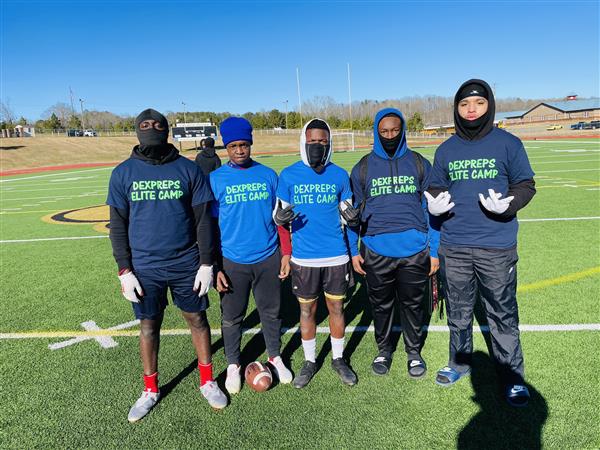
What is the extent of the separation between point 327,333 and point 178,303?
1.67 m

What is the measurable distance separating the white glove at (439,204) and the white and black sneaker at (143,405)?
245cm

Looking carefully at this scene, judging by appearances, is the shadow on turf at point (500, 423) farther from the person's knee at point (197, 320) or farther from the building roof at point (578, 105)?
the building roof at point (578, 105)

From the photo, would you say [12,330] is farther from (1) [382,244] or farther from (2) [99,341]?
(1) [382,244]

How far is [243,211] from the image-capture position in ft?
10.1

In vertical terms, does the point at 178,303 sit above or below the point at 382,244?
below

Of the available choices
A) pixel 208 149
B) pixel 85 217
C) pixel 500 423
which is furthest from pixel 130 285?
pixel 85 217

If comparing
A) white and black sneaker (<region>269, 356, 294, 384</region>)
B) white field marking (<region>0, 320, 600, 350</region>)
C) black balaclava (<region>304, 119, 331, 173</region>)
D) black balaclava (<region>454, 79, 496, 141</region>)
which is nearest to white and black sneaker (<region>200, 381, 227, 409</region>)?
white and black sneaker (<region>269, 356, 294, 384</region>)

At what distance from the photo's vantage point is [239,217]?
10.1 feet

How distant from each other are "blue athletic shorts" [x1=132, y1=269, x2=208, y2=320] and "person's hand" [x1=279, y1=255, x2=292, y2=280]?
61 cm

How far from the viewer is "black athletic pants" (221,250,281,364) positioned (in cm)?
315

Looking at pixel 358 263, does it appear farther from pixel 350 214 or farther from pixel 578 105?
pixel 578 105

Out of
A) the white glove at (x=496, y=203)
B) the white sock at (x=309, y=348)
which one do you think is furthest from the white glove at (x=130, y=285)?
the white glove at (x=496, y=203)

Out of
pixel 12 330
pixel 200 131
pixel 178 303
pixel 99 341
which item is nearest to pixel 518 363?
pixel 178 303

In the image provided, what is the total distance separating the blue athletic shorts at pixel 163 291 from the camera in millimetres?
2867
